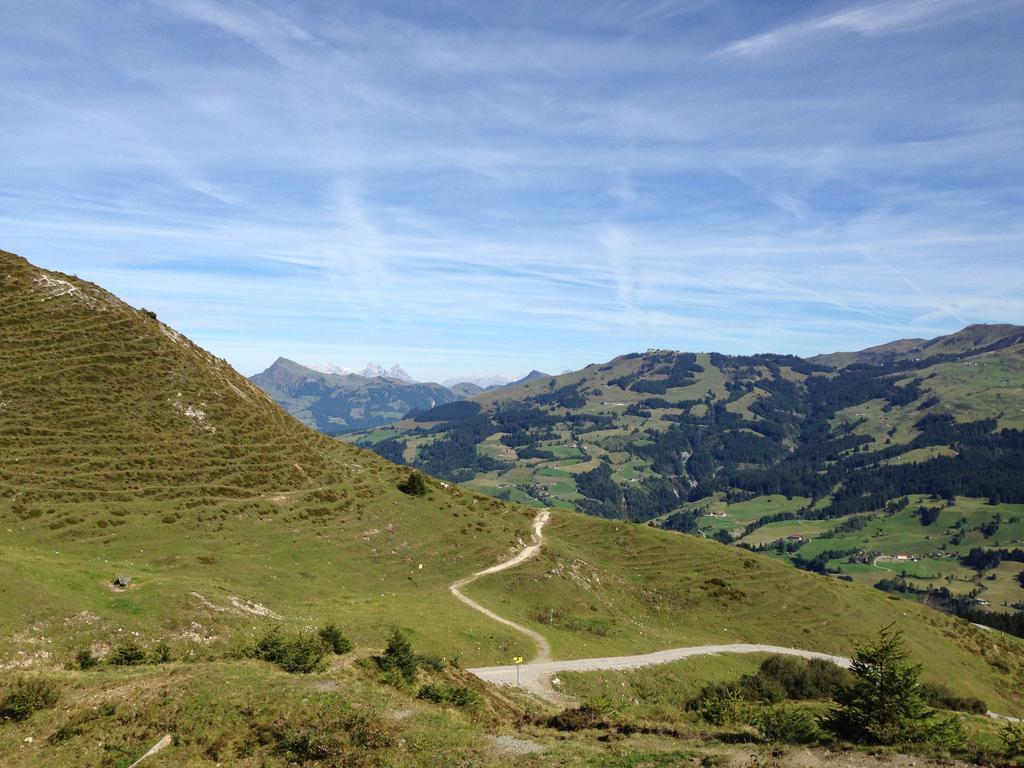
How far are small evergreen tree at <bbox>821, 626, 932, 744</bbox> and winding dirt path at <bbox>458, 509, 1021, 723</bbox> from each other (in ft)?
71.1

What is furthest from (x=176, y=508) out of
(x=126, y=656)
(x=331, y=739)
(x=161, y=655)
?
(x=331, y=739)

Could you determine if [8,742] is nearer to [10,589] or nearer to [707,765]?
[10,589]

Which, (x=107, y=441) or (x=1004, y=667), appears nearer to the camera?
(x=107, y=441)

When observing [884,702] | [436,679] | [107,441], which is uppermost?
[107,441]

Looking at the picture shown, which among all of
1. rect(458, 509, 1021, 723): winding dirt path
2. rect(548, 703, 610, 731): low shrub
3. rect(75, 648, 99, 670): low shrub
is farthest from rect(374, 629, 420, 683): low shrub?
rect(75, 648, 99, 670): low shrub

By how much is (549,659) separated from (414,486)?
161ft

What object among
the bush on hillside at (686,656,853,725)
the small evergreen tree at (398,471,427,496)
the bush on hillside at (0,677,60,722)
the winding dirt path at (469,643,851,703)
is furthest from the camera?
the small evergreen tree at (398,471,427,496)

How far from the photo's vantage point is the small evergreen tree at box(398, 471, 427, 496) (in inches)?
3990

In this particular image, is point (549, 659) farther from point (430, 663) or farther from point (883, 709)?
point (883, 709)

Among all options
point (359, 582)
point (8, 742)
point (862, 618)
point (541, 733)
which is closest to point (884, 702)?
point (541, 733)

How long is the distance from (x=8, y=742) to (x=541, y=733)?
24.2m

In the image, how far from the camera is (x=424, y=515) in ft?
309

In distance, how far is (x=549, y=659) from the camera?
5853cm

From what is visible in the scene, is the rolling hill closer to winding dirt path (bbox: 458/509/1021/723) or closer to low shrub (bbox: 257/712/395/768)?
low shrub (bbox: 257/712/395/768)
